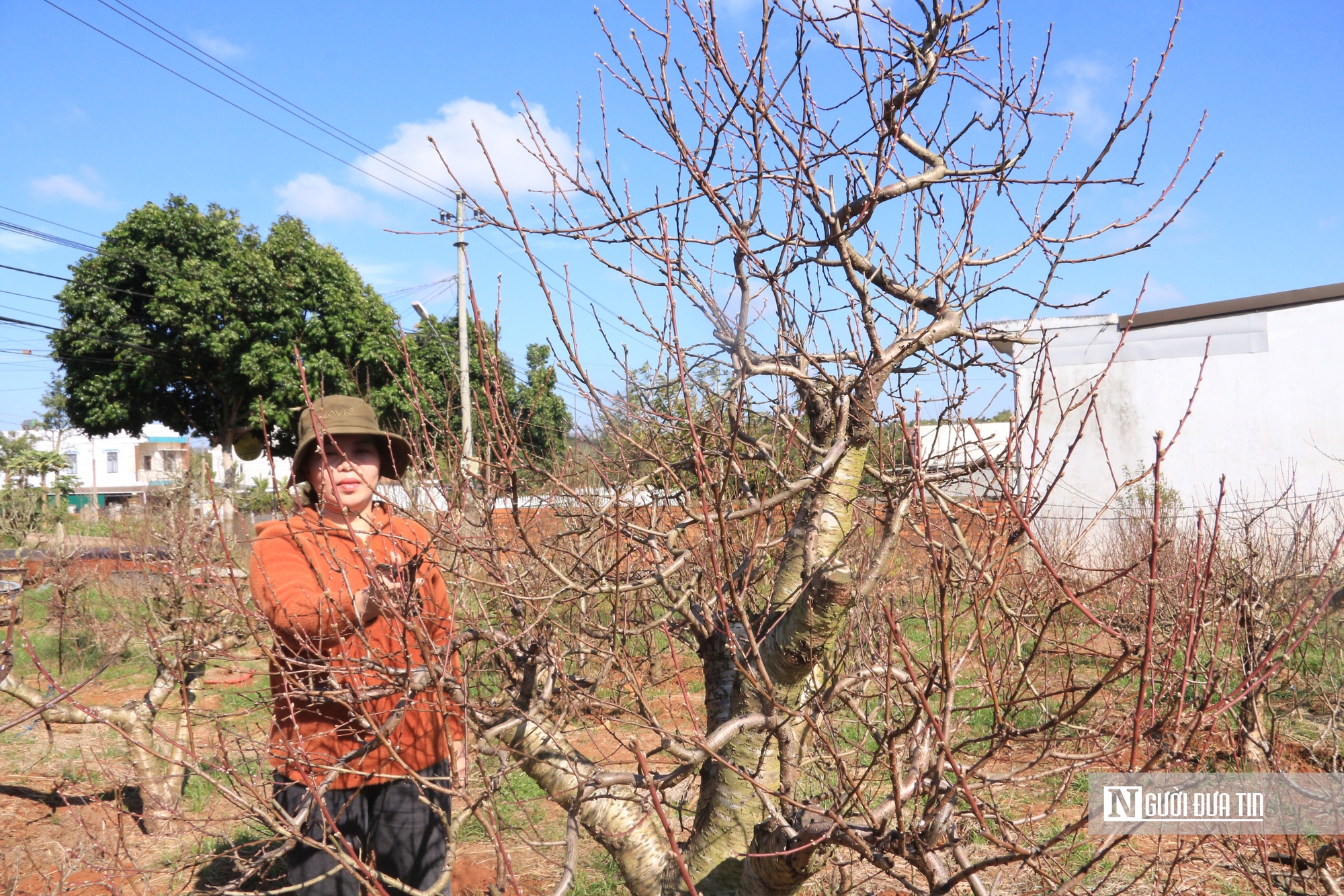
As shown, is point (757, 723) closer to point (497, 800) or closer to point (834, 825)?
point (834, 825)

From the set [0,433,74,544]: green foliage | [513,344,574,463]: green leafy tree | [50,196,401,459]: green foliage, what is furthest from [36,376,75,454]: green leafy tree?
[513,344,574,463]: green leafy tree

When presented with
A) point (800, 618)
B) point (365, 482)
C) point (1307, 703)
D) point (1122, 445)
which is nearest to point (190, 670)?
point (365, 482)

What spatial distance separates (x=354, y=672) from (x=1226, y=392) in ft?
48.3

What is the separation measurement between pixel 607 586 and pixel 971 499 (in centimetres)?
143

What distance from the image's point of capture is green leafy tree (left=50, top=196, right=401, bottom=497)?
18.4 m

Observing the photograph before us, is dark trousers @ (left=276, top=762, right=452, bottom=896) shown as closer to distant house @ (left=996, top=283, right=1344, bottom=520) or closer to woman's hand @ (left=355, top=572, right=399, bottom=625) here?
woman's hand @ (left=355, top=572, right=399, bottom=625)

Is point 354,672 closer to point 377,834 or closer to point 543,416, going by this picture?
point 377,834

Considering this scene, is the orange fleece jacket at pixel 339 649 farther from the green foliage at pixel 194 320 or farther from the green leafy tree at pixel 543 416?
the green foliage at pixel 194 320

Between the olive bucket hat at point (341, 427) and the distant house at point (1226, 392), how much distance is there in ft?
35.9

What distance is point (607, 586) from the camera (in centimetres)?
261

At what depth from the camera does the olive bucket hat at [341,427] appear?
2.52 m
